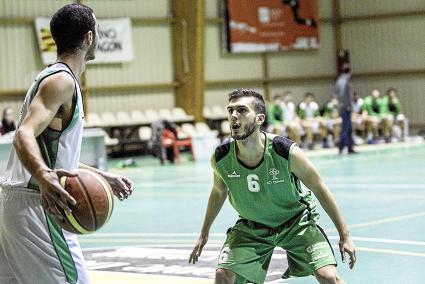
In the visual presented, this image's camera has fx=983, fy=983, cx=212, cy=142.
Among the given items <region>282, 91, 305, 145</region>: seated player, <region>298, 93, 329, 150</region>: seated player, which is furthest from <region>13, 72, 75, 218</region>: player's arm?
<region>298, 93, 329, 150</region>: seated player

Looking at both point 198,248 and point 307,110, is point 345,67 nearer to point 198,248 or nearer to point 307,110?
point 307,110

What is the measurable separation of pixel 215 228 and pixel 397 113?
17.2m

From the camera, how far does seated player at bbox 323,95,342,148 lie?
87.5 ft

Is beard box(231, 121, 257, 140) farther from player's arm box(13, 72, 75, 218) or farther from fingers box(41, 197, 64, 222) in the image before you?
fingers box(41, 197, 64, 222)

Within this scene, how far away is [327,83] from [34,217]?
1061 inches

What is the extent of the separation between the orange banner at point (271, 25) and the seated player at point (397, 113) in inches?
145

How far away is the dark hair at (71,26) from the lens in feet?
14.7

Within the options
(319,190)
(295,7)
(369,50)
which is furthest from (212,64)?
(319,190)

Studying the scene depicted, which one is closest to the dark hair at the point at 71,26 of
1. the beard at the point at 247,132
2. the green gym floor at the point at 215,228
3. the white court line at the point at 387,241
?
the beard at the point at 247,132

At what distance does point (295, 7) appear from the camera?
2966 cm

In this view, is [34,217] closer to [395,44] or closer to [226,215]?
[226,215]

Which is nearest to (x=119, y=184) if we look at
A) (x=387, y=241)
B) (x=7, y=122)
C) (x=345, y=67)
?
(x=387, y=241)

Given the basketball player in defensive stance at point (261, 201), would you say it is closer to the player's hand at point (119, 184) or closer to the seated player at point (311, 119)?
the player's hand at point (119, 184)

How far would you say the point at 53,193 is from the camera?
13.2 ft
